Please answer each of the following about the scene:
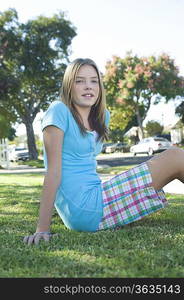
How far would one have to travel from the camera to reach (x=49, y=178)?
3076 mm

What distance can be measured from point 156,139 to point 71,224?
25558 millimetres

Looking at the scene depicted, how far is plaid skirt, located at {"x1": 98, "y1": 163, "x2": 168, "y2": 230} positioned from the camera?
330 cm

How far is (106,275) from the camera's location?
2100 millimetres

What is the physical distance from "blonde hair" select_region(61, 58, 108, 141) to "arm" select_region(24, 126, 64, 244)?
276mm

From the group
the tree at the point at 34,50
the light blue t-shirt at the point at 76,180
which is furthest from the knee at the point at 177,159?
the tree at the point at 34,50

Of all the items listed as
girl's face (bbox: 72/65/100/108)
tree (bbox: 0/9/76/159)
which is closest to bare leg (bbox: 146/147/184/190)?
girl's face (bbox: 72/65/100/108)

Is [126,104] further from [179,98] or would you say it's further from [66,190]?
[66,190]

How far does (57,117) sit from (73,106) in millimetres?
270

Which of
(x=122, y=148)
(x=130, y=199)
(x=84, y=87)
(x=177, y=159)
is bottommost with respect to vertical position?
(x=122, y=148)

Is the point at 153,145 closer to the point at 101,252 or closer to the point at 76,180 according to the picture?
the point at 76,180

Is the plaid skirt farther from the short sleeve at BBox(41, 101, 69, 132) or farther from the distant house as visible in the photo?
the distant house

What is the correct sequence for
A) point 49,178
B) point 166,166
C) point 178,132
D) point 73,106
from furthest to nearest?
point 178,132
point 73,106
point 166,166
point 49,178

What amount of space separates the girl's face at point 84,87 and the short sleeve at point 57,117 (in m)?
0.15

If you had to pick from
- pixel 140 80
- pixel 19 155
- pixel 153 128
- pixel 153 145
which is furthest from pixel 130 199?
pixel 153 128
